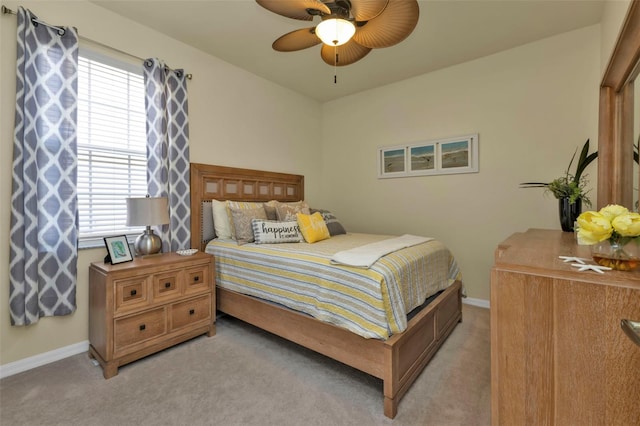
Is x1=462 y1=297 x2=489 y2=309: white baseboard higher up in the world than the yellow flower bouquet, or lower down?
lower down

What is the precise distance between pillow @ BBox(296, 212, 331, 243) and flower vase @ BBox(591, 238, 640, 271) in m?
2.07

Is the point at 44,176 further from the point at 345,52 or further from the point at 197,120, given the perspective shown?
the point at 345,52

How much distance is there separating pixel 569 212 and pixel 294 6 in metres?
2.39

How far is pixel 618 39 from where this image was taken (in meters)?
1.72

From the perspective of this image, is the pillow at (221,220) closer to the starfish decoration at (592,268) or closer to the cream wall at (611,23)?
the starfish decoration at (592,268)

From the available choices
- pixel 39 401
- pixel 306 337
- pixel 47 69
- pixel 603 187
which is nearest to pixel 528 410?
pixel 306 337

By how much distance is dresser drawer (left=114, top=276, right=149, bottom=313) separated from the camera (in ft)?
6.66

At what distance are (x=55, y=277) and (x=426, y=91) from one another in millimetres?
4074

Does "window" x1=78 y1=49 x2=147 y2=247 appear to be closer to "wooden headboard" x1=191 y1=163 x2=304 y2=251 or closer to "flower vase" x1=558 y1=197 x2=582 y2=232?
"wooden headboard" x1=191 y1=163 x2=304 y2=251

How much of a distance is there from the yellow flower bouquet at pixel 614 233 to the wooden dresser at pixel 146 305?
248 centimetres

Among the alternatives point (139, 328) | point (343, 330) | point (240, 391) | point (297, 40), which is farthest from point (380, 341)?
point (297, 40)

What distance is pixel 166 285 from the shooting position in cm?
229

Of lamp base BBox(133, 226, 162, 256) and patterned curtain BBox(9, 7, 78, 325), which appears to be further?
lamp base BBox(133, 226, 162, 256)

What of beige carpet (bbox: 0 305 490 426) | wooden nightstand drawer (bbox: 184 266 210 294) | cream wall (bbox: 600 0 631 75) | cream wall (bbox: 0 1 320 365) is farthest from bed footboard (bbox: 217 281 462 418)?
cream wall (bbox: 600 0 631 75)
